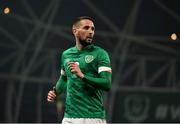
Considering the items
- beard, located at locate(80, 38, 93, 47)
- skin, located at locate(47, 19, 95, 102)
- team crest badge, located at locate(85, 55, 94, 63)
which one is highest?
skin, located at locate(47, 19, 95, 102)

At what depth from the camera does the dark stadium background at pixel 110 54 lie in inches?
333

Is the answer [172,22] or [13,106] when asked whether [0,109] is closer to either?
[13,106]

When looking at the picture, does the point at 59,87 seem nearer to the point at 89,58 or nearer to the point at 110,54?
the point at 89,58

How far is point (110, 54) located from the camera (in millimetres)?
8609

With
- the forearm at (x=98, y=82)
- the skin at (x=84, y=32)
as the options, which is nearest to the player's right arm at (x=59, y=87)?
the skin at (x=84, y=32)

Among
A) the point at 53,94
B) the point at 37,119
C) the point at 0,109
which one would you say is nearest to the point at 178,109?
the point at 37,119

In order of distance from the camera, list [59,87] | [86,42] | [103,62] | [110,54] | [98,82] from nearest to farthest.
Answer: [98,82]
[103,62]
[86,42]
[59,87]
[110,54]

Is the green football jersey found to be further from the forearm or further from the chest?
the forearm

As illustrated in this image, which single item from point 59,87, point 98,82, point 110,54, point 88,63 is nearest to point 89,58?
point 88,63

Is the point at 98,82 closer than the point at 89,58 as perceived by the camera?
Yes

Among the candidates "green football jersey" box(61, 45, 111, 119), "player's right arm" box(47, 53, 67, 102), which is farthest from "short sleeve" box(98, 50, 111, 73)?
"player's right arm" box(47, 53, 67, 102)

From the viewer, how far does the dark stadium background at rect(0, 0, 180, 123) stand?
8.45 metres

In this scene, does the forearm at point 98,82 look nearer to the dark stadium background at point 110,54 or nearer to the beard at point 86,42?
the beard at point 86,42

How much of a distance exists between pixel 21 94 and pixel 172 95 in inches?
106
